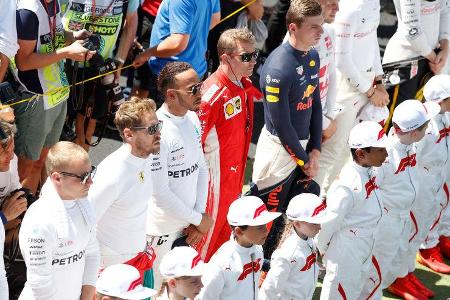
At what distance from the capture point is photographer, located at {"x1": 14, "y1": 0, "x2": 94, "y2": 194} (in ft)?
21.9

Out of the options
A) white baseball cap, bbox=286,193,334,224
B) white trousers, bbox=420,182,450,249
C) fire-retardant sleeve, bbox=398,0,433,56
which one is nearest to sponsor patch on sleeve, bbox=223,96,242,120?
white baseball cap, bbox=286,193,334,224

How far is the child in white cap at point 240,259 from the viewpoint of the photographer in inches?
229

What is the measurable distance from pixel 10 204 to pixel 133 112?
845mm

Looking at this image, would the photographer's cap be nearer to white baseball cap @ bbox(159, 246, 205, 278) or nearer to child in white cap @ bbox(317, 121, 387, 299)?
child in white cap @ bbox(317, 121, 387, 299)

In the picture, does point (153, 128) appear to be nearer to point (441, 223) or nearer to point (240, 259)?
point (240, 259)

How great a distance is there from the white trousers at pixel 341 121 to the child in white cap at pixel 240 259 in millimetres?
2277

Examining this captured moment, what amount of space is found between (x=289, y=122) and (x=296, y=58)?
17.1 inches

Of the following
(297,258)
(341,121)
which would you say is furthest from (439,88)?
(297,258)

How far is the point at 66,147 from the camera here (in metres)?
5.38

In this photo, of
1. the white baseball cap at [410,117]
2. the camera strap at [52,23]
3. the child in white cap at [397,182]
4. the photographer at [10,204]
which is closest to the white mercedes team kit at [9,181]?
the photographer at [10,204]

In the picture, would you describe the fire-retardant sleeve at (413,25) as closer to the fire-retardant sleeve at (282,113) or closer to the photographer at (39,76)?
the fire-retardant sleeve at (282,113)

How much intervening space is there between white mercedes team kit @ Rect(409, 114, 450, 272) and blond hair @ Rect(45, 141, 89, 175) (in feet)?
10.6

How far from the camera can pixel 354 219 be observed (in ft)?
22.2

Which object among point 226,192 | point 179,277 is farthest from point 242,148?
point 179,277
